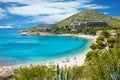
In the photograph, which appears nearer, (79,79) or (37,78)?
(37,78)

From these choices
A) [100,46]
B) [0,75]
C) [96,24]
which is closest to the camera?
[0,75]

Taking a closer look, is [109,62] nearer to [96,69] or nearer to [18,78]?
[96,69]

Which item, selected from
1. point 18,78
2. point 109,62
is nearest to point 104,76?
point 109,62

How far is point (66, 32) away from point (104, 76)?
5855 inches

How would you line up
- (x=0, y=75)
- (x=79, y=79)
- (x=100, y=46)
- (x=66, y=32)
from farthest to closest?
(x=66, y=32)
(x=100, y=46)
(x=0, y=75)
(x=79, y=79)

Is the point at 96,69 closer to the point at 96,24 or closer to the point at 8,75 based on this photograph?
the point at 8,75

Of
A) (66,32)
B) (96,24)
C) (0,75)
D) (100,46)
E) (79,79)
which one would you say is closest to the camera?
(79,79)

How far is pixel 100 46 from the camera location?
164 feet

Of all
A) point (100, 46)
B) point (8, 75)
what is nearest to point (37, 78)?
point (8, 75)

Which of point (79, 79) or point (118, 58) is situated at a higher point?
point (118, 58)

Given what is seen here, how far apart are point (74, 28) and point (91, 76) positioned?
157343 mm

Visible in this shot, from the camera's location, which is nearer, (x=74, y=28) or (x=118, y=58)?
(x=118, y=58)

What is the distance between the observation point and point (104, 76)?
15711 mm

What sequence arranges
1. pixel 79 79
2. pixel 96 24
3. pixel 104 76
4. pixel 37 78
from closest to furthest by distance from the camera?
pixel 104 76 < pixel 37 78 < pixel 79 79 < pixel 96 24
